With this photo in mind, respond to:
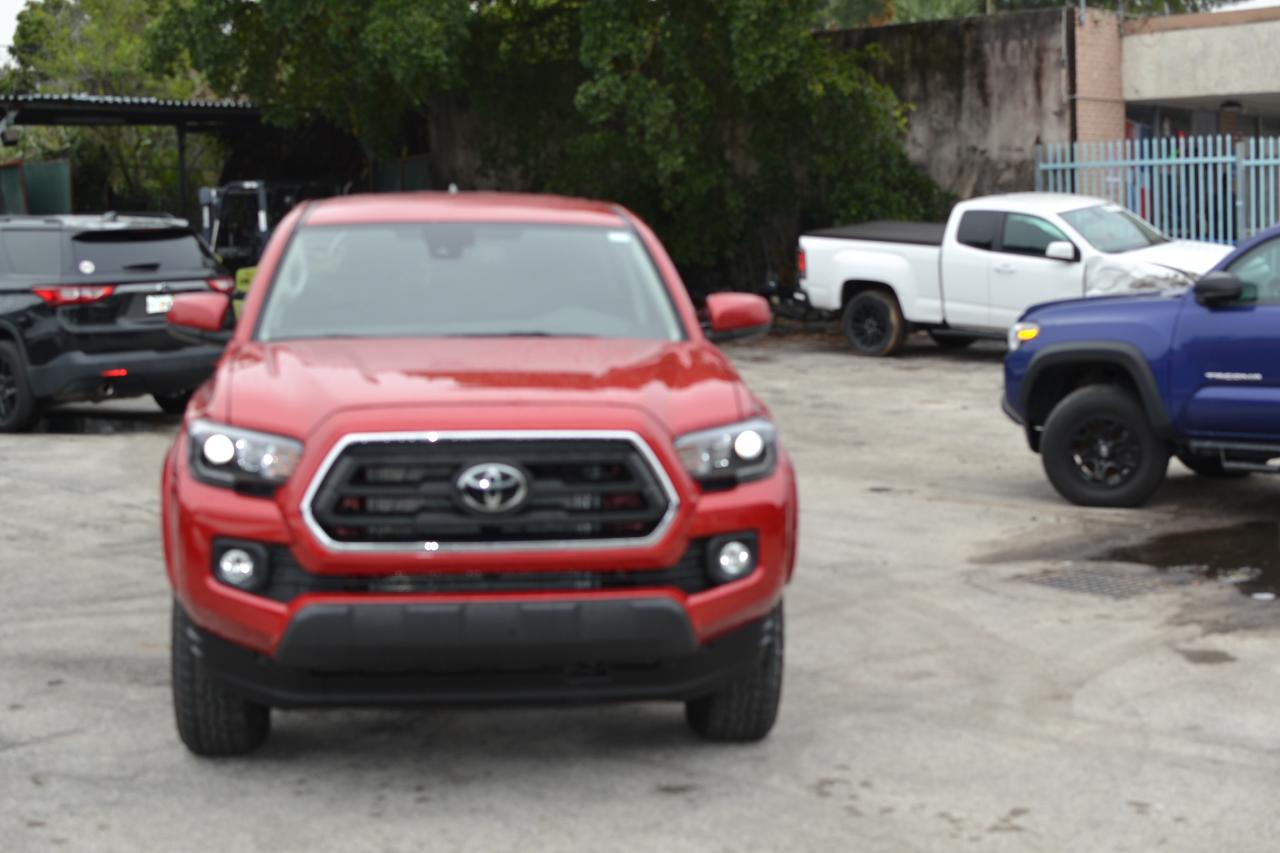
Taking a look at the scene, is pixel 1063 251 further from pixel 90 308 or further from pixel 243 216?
pixel 243 216

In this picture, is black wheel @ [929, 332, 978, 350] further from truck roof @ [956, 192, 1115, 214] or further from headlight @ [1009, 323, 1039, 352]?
headlight @ [1009, 323, 1039, 352]

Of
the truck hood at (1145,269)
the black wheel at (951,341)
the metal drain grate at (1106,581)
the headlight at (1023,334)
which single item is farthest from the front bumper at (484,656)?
the black wheel at (951,341)

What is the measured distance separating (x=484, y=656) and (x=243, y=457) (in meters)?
0.91

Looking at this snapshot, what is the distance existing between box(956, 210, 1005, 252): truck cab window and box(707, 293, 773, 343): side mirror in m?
14.1

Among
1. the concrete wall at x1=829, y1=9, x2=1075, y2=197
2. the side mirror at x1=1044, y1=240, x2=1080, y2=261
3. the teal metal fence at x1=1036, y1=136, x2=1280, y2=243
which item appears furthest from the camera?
the concrete wall at x1=829, y1=9, x2=1075, y2=197

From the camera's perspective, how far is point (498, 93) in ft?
93.5

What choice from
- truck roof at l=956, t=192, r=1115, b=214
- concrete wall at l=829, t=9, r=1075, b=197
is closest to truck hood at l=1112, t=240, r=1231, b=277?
truck roof at l=956, t=192, r=1115, b=214

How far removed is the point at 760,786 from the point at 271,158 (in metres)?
31.5

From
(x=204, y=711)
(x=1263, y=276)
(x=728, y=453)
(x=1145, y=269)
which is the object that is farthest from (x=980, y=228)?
(x=204, y=711)

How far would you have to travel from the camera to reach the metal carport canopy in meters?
31.4

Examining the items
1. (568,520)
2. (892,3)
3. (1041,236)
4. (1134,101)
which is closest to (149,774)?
(568,520)

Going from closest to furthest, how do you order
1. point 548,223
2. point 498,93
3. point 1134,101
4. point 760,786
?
point 760,786 → point 548,223 → point 1134,101 → point 498,93

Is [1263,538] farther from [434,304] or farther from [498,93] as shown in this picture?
[498,93]

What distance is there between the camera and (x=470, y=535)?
543 centimetres
